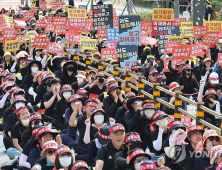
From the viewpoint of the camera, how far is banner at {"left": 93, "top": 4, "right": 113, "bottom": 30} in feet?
72.3

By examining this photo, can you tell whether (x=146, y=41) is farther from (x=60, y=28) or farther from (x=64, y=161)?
(x=64, y=161)

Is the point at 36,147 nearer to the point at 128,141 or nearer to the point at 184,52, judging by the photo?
the point at 128,141

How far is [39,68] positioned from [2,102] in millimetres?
2510

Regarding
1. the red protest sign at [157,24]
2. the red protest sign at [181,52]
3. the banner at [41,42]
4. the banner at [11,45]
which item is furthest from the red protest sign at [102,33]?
the red protest sign at [181,52]

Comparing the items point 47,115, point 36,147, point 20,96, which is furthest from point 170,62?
point 36,147

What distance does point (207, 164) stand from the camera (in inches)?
330

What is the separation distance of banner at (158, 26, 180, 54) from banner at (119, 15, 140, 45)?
3036 millimetres

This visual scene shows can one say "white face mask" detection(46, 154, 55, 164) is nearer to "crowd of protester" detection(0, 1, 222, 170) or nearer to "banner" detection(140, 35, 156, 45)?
"crowd of protester" detection(0, 1, 222, 170)

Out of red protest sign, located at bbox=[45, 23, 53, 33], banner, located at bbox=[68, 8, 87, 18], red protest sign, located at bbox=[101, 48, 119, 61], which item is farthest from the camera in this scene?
red protest sign, located at bbox=[45, 23, 53, 33]

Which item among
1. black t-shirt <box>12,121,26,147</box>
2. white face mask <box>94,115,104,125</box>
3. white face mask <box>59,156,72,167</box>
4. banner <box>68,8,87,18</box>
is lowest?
black t-shirt <box>12,121,26,147</box>

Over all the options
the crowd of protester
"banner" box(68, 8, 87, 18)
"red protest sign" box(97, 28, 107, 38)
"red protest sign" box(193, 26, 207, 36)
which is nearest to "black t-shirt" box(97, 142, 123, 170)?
the crowd of protester

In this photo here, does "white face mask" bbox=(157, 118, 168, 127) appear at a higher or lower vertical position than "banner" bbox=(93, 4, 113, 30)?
lower

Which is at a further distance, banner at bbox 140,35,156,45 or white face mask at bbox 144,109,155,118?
banner at bbox 140,35,156,45

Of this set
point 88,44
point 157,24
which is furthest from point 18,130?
point 157,24
